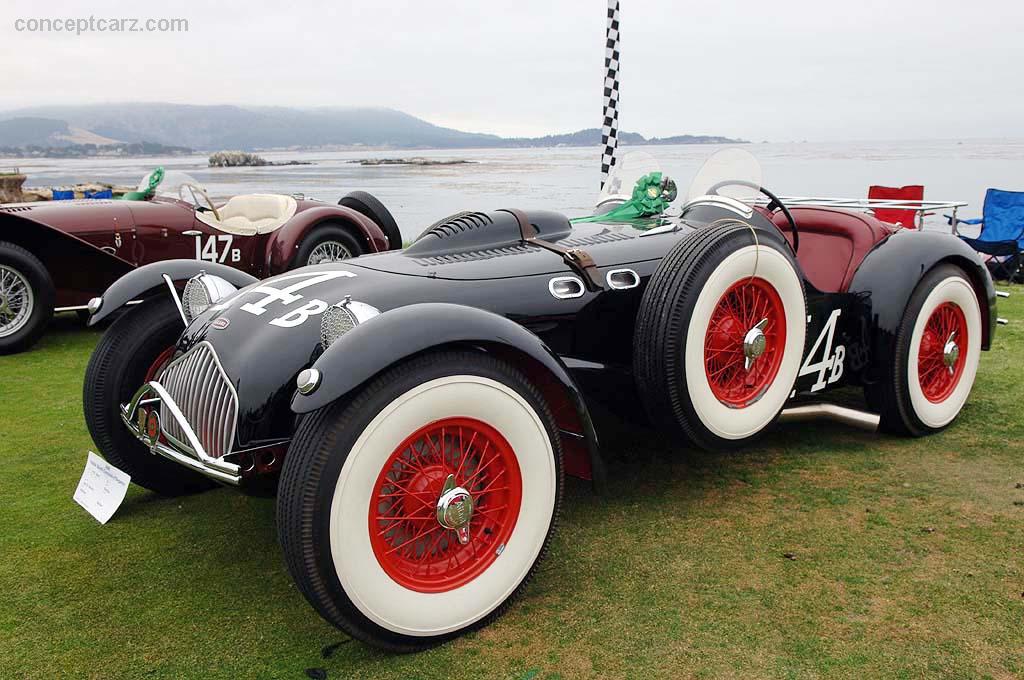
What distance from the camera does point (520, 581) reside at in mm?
2566

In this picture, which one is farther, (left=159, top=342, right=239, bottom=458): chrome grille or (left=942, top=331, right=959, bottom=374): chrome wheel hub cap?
(left=942, top=331, right=959, bottom=374): chrome wheel hub cap

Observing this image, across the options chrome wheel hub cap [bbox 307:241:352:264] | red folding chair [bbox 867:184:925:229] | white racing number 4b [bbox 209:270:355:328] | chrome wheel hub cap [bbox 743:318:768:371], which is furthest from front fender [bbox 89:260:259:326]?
red folding chair [bbox 867:184:925:229]

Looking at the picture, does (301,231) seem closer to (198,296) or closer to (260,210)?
(260,210)

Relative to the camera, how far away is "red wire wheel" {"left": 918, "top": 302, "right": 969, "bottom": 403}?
4.11m

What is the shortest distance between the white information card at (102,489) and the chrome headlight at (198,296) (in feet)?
2.11

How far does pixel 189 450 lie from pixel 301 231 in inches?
207

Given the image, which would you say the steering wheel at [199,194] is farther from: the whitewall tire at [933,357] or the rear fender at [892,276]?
the whitewall tire at [933,357]

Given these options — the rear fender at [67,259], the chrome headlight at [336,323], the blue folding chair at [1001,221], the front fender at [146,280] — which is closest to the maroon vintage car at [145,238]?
the rear fender at [67,259]

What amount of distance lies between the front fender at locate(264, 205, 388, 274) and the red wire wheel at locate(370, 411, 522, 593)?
5217mm

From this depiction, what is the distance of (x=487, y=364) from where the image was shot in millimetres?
2447

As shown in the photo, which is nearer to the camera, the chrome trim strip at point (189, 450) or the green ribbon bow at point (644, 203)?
the chrome trim strip at point (189, 450)

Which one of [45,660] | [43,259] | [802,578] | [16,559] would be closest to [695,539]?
[802,578]

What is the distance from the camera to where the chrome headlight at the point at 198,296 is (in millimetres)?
3246

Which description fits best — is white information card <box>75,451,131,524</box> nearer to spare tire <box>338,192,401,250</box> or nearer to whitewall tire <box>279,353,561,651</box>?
whitewall tire <box>279,353,561,651</box>
